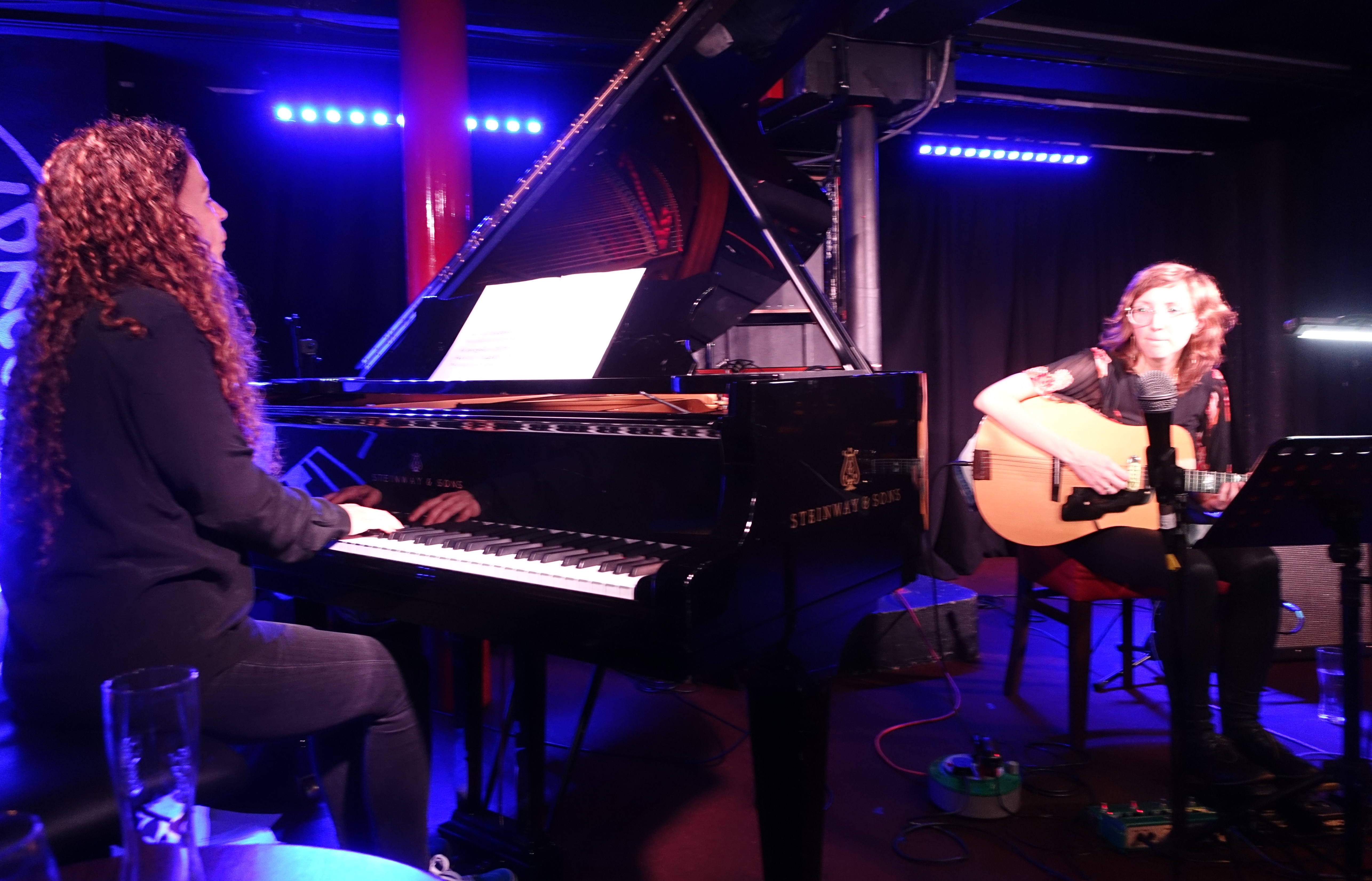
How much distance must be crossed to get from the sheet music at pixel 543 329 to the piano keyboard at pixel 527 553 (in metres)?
0.37

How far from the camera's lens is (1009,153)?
19.3ft

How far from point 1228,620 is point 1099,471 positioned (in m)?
0.55

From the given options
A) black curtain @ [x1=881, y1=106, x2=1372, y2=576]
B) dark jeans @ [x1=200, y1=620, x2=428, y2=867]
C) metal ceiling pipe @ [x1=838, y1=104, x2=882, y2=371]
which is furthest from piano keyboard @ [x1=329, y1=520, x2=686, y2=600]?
black curtain @ [x1=881, y1=106, x2=1372, y2=576]

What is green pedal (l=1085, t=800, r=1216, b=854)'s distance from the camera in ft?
7.12

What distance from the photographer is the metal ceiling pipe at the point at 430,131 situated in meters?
3.74

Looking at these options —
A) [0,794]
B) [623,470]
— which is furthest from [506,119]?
[0,794]

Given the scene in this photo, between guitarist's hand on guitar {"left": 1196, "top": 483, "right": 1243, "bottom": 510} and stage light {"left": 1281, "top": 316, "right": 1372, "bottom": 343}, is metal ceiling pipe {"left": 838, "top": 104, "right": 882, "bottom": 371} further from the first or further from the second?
stage light {"left": 1281, "top": 316, "right": 1372, "bottom": 343}

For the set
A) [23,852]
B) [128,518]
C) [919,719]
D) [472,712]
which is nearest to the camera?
[23,852]

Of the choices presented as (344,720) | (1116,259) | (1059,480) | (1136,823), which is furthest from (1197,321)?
(1116,259)

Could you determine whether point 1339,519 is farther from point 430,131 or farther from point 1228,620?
point 430,131

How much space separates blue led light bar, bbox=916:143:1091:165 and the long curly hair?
5.13 meters

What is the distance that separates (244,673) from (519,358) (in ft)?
2.97

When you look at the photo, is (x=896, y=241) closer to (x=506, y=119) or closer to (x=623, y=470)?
(x=506, y=119)

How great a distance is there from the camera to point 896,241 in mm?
5832
